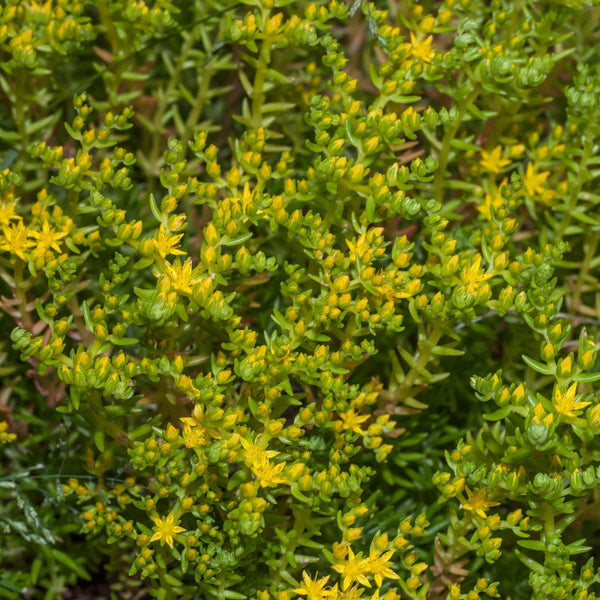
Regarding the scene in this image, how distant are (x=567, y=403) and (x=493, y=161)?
2.64 feet

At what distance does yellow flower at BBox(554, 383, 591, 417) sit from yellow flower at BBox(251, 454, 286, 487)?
20.3 inches

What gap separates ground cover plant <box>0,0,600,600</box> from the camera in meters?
1.71

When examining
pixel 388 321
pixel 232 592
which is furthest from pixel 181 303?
pixel 232 592

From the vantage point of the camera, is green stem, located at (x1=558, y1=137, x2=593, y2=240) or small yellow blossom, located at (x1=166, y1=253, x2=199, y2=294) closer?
small yellow blossom, located at (x1=166, y1=253, x2=199, y2=294)

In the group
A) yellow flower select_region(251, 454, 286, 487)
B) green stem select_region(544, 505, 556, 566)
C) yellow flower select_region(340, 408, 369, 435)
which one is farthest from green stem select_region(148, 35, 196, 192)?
green stem select_region(544, 505, 556, 566)

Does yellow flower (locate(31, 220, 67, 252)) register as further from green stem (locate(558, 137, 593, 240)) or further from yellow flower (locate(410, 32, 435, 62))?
green stem (locate(558, 137, 593, 240))

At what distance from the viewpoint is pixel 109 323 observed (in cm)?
225

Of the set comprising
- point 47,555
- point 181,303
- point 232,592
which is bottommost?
point 47,555

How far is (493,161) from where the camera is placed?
227 centimetres

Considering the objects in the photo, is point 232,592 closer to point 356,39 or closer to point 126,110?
point 126,110

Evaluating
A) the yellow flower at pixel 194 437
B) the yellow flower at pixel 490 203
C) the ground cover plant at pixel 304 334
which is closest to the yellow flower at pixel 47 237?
the ground cover plant at pixel 304 334

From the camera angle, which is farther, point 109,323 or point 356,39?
point 356,39

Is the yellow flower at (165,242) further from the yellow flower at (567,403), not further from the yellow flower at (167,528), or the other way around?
the yellow flower at (567,403)

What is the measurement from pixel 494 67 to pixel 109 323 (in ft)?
3.57
